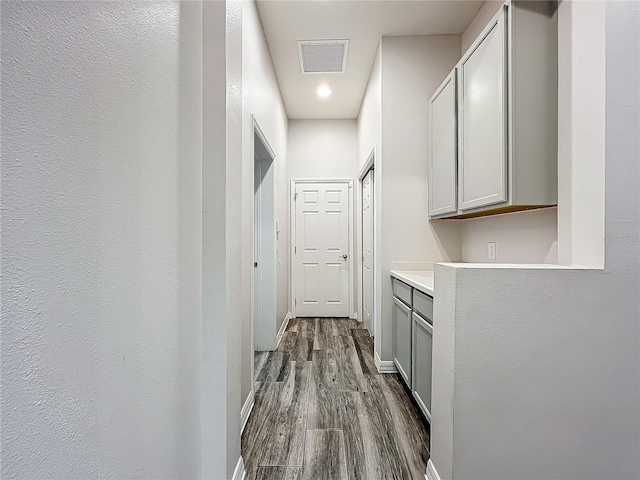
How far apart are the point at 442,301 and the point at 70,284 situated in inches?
51.0

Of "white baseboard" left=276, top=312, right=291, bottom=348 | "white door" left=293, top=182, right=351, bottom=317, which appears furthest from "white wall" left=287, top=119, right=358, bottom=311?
"white baseboard" left=276, top=312, right=291, bottom=348

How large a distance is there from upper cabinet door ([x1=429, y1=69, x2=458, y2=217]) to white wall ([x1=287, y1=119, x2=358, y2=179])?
2.05 m

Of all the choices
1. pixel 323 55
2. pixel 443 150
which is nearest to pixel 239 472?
pixel 443 150

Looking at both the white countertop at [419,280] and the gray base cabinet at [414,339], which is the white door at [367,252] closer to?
the white countertop at [419,280]

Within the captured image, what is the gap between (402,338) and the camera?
100 inches

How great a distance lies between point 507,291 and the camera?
4.29ft

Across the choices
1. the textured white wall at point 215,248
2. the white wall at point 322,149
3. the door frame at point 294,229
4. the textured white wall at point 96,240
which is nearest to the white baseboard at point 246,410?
the textured white wall at point 215,248

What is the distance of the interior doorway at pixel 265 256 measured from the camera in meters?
3.34

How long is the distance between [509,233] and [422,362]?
974mm

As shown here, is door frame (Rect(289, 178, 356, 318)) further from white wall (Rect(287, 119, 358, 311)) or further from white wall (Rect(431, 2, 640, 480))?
white wall (Rect(431, 2, 640, 480))

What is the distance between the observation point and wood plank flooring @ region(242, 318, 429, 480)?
167 centimetres

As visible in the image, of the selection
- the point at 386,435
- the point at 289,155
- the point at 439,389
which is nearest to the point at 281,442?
the point at 386,435

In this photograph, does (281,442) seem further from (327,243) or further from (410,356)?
(327,243)

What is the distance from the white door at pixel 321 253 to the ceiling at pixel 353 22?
1.69 m
